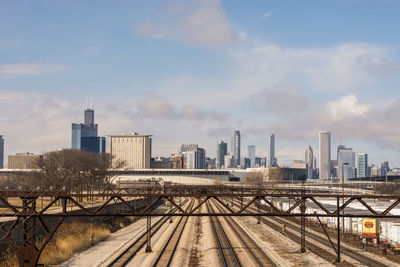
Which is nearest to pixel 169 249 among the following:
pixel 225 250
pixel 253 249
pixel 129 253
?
pixel 129 253

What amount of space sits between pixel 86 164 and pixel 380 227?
98.6 m

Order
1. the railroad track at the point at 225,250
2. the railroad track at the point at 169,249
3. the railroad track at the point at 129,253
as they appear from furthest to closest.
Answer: the railroad track at the point at 225,250 → the railroad track at the point at 169,249 → the railroad track at the point at 129,253

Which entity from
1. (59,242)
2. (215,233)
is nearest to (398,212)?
(215,233)

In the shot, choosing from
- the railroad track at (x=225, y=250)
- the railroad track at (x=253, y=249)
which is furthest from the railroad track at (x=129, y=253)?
the railroad track at (x=253, y=249)

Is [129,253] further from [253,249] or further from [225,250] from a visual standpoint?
[253,249]

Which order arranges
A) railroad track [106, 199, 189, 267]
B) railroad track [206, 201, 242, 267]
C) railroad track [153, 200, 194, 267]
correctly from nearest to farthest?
1. railroad track [106, 199, 189, 267]
2. railroad track [153, 200, 194, 267]
3. railroad track [206, 201, 242, 267]

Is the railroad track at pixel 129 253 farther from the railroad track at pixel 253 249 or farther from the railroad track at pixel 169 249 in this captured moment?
the railroad track at pixel 253 249

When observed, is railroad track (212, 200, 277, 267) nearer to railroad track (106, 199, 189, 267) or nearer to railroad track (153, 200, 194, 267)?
railroad track (153, 200, 194, 267)

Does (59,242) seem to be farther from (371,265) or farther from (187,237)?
(371,265)

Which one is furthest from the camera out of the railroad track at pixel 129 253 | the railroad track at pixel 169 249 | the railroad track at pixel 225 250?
the railroad track at pixel 225 250

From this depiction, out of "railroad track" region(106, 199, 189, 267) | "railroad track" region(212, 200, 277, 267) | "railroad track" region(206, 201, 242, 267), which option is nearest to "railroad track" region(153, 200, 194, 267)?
"railroad track" region(106, 199, 189, 267)

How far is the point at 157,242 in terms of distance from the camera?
179 feet

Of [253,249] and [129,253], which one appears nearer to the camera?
[129,253]

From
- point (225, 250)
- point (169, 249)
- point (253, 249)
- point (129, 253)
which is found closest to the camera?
point (129, 253)
